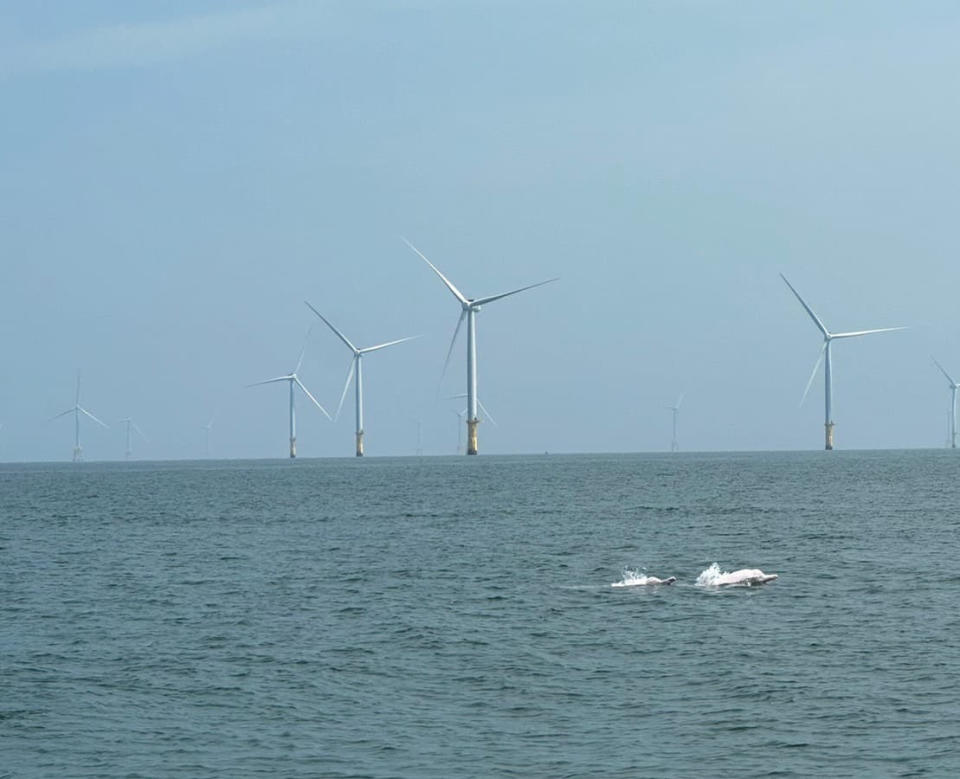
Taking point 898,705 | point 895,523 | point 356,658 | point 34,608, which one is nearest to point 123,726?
point 356,658

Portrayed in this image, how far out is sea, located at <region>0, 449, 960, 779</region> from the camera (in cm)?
2792

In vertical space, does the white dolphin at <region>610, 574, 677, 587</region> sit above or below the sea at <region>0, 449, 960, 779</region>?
above

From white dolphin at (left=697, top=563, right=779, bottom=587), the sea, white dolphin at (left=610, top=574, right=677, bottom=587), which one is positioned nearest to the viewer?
the sea

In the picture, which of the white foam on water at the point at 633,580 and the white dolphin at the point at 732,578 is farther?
the white foam on water at the point at 633,580

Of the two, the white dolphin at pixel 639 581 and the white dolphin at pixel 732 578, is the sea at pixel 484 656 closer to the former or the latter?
the white dolphin at pixel 639 581

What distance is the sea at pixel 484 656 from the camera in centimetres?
2792

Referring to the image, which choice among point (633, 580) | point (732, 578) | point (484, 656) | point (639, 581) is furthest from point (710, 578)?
point (484, 656)

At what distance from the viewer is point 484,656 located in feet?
125

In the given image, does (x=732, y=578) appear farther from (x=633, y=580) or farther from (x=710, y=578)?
(x=633, y=580)


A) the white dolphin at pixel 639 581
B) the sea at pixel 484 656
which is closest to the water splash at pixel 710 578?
the sea at pixel 484 656

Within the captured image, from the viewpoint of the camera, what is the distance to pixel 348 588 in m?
54.8

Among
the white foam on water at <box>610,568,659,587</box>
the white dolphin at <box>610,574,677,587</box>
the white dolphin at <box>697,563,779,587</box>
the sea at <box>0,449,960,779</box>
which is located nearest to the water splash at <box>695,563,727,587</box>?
the white dolphin at <box>697,563,779,587</box>

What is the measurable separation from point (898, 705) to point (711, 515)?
67.1 m

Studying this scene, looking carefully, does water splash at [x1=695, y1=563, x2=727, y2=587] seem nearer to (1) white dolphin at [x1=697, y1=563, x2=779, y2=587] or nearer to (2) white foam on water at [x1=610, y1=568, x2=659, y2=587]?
(1) white dolphin at [x1=697, y1=563, x2=779, y2=587]
